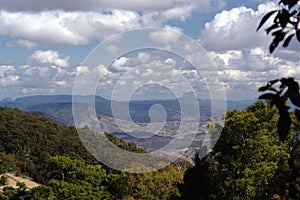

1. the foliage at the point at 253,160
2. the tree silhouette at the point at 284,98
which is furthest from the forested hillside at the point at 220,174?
the tree silhouette at the point at 284,98

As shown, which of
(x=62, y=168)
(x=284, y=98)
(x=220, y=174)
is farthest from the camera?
(x=62, y=168)

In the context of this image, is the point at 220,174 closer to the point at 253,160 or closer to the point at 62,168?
the point at 253,160

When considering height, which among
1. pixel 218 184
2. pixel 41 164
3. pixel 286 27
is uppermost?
pixel 286 27

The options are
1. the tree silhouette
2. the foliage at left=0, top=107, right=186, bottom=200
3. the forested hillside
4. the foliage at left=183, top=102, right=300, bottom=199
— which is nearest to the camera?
the tree silhouette

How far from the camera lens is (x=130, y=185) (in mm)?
27078

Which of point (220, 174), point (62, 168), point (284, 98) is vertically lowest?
point (62, 168)

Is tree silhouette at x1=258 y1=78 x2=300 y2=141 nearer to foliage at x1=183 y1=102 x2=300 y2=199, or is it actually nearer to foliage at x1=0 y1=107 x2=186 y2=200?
foliage at x1=183 y1=102 x2=300 y2=199

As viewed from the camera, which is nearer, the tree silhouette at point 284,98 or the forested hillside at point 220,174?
the tree silhouette at point 284,98

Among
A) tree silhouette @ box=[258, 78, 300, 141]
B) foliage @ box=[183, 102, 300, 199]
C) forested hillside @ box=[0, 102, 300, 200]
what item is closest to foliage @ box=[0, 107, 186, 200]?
forested hillside @ box=[0, 102, 300, 200]

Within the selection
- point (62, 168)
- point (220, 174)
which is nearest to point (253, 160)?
point (220, 174)

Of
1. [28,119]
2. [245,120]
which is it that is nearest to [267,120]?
[245,120]

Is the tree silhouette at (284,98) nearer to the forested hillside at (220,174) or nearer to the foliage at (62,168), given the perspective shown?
the forested hillside at (220,174)

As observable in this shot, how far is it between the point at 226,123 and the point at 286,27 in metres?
13.5

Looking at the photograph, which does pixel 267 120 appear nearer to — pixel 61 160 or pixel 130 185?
pixel 130 185
